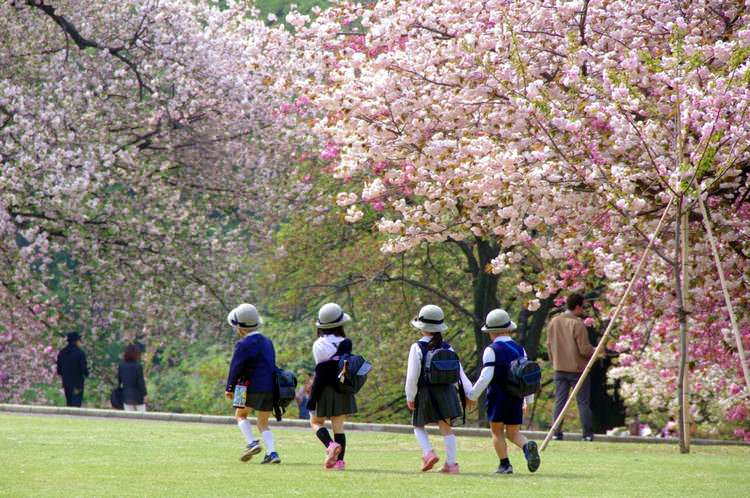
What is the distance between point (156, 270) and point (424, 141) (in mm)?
8623

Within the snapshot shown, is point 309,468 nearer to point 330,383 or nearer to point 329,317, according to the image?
point 330,383

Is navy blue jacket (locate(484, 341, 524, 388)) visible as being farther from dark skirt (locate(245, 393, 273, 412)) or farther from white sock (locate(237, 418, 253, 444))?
white sock (locate(237, 418, 253, 444))

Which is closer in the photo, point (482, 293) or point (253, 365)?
point (253, 365)

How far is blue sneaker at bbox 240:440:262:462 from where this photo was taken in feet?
44.7

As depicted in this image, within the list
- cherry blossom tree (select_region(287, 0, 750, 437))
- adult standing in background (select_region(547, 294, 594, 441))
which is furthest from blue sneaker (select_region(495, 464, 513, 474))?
adult standing in background (select_region(547, 294, 594, 441))

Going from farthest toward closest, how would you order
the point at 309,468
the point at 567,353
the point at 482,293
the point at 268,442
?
the point at 482,293 → the point at 567,353 → the point at 268,442 → the point at 309,468

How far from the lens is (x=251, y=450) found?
44.7 feet

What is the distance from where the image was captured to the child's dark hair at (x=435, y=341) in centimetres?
1273

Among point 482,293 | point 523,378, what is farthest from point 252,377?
point 482,293

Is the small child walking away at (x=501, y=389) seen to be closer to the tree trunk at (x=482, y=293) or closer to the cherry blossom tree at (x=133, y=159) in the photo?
the cherry blossom tree at (x=133, y=159)

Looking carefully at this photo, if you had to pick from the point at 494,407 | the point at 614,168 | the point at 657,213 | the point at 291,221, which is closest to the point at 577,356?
the point at 657,213

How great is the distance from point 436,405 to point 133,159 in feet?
44.4

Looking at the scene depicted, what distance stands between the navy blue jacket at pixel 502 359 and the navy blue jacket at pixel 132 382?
47.3 ft

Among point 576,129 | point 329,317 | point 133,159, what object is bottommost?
point 329,317
